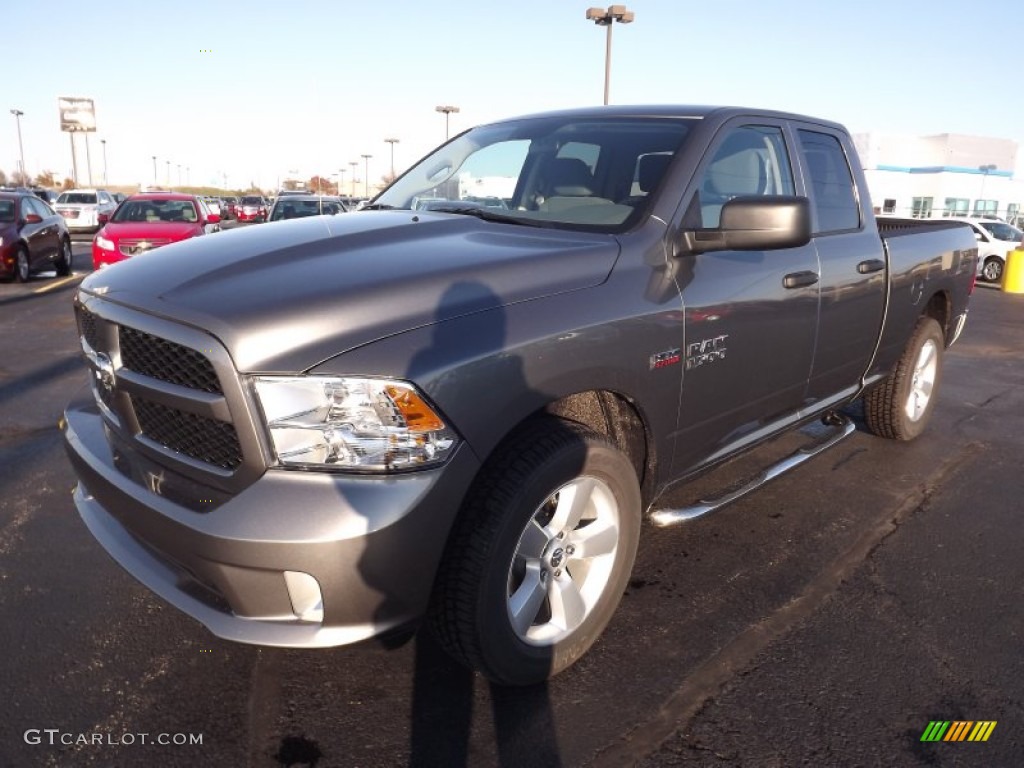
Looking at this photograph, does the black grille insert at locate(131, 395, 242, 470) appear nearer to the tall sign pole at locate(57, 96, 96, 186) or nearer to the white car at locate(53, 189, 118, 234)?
the white car at locate(53, 189, 118, 234)

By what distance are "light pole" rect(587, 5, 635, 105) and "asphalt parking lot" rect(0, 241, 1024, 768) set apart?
19.0 metres

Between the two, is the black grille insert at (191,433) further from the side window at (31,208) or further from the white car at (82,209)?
the white car at (82,209)

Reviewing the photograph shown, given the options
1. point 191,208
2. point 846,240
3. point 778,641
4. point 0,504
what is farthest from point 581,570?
point 191,208

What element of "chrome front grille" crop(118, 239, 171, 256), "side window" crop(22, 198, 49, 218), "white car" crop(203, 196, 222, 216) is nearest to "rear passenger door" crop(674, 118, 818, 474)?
"chrome front grille" crop(118, 239, 171, 256)

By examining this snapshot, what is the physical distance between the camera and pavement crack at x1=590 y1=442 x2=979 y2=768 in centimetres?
226

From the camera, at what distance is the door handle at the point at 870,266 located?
3.91 metres

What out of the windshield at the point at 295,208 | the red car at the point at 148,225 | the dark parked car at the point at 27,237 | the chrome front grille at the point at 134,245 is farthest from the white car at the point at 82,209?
the chrome front grille at the point at 134,245

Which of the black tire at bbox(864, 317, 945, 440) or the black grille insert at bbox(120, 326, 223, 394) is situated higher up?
the black grille insert at bbox(120, 326, 223, 394)

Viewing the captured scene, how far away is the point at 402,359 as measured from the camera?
6.48 feet

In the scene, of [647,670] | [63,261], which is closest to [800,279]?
[647,670]

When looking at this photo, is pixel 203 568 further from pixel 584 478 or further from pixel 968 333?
pixel 968 333

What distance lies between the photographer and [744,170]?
337 cm

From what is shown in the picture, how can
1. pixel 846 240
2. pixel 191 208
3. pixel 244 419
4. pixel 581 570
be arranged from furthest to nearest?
pixel 191 208, pixel 846 240, pixel 581 570, pixel 244 419

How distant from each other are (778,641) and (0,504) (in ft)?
12.2
